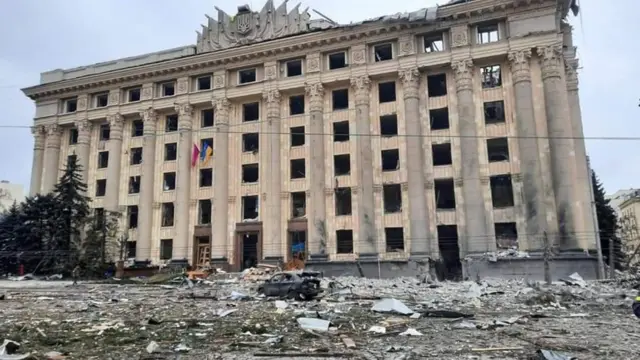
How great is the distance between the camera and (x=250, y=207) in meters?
38.3

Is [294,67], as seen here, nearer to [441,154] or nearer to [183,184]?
[183,184]

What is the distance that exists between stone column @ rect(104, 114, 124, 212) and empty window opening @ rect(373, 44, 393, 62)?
921 inches

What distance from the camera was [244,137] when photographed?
39281 millimetres

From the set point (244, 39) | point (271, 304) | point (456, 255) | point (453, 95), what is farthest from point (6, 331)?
point (244, 39)

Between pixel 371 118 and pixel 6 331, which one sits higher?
pixel 371 118

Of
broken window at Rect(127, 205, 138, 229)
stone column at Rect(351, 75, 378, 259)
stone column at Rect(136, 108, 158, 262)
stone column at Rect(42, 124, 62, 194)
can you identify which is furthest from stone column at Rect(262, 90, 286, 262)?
stone column at Rect(42, 124, 62, 194)

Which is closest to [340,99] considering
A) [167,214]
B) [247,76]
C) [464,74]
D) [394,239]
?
[247,76]

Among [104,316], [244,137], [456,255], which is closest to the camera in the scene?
[104,316]

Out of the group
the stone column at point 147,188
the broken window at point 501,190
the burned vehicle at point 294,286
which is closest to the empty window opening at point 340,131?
the broken window at point 501,190

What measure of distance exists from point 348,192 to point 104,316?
23769mm

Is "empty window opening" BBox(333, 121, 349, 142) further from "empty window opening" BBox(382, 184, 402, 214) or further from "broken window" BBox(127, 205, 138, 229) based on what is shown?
"broken window" BBox(127, 205, 138, 229)

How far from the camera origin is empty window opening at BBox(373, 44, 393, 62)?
3627cm

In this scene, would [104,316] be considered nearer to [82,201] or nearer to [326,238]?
[326,238]

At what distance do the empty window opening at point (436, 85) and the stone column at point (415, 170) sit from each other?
4.18ft
